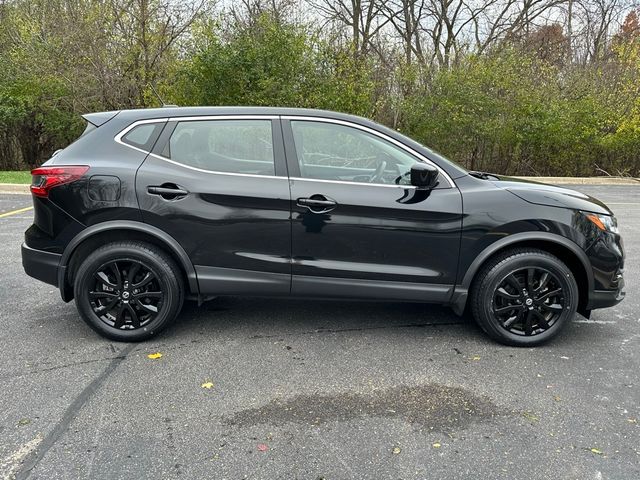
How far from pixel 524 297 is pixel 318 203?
168 cm

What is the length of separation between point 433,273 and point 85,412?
2.44 meters

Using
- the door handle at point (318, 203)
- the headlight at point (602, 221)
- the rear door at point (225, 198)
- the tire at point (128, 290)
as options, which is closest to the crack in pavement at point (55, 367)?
the tire at point (128, 290)

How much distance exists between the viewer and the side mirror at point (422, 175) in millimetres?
3514

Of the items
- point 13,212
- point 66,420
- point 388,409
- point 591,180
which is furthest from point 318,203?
point 591,180

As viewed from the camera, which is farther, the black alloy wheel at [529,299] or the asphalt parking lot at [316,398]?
the black alloy wheel at [529,299]

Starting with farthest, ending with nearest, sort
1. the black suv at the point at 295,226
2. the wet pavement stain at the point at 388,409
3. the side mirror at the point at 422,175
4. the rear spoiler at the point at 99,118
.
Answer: the rear spoiler at the point at 99,118, the black suv at the point at 295,226, the side mirror at the point at 422,175, the wet pavement stain at the point at 388,409

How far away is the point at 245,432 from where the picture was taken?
274 cm

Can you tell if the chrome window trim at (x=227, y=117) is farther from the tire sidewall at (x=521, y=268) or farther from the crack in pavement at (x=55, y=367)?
the tire sidewall at (x=521, y=268)

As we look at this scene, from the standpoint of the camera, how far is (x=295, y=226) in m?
3.63

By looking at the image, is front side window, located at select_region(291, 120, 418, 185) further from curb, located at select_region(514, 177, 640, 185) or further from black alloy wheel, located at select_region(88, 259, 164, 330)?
curb, located at select_region(514, 177, 640, 185)

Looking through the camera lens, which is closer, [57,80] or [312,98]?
[312,98]

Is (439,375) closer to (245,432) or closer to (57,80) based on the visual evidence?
(245,432)

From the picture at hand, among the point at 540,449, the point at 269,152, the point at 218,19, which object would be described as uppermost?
the point at 218,19

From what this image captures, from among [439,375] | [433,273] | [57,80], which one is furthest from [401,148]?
[57,80]
